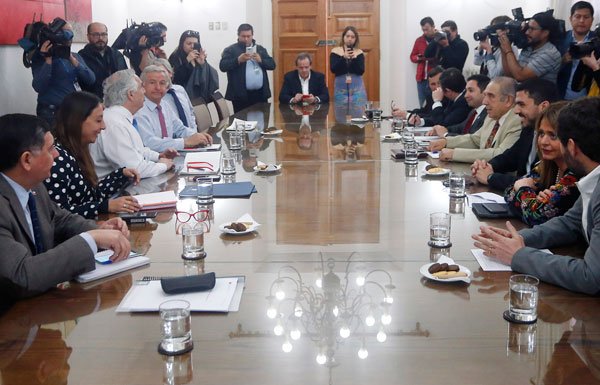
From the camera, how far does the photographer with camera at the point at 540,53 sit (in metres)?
5.33

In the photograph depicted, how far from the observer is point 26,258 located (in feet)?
5.64

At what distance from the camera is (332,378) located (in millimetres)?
→ 1262

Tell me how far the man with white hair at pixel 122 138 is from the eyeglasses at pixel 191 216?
2.83ft

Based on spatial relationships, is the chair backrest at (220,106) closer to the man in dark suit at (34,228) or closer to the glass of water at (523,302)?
the man in dark suit at (34,228)

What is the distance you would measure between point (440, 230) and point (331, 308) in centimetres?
65

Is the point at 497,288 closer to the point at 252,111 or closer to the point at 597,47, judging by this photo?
the point at 597,47

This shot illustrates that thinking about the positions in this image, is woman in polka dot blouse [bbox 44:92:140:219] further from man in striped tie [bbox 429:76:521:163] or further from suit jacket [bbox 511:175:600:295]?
man in striped tie [bbox 429:76:521:163]

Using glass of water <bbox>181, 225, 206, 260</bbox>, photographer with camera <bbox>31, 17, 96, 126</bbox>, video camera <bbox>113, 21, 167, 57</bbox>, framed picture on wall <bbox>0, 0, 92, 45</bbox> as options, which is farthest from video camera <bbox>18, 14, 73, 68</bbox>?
glass of water <bbox>181, 225, 206, 260</bbox>

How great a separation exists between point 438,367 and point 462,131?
395 cm

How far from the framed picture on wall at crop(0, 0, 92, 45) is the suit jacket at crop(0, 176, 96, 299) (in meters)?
4.41

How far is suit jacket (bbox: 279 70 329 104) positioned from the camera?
743cm

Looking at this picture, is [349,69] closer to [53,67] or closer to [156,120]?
[53,67]

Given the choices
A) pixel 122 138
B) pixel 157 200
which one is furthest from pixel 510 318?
pixel 122 138

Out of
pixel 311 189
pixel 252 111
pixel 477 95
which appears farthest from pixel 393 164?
pixel 252 111
